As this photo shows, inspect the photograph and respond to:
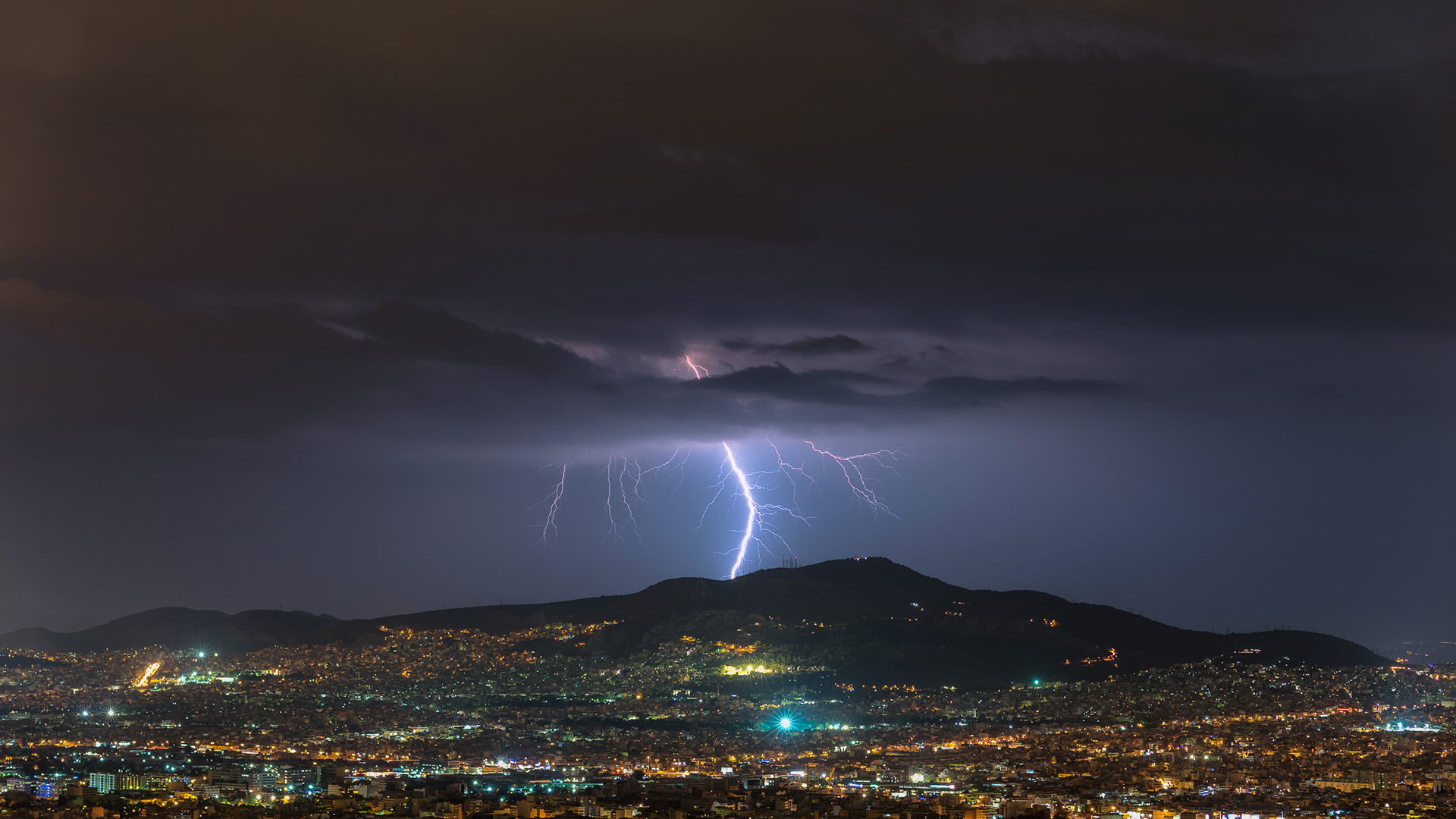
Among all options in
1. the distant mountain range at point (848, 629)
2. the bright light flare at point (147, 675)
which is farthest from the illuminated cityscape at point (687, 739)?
the distant mountain range at point (848, 629)

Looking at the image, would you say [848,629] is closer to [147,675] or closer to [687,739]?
[147,675]

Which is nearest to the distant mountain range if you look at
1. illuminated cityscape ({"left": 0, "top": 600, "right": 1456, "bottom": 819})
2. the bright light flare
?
illuminated cityscape ({"left": 0, "top": 600, "right": 1456, "bottom": 819})

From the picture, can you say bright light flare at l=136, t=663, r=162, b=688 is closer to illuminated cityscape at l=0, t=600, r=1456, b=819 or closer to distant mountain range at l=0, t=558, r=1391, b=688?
illuminated cityscape at l=0, t=600, r=1456, b=819

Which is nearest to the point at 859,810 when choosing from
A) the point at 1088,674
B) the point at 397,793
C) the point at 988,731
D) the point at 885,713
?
the point at 397,793

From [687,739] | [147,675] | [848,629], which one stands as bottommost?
[687,739]

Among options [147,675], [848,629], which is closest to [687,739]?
[848,629]

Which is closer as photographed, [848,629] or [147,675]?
[147,675]

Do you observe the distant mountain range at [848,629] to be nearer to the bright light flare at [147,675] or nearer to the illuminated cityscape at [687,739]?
the illuminated cityscape at [687,739]

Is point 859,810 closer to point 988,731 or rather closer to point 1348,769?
point 1348,769
